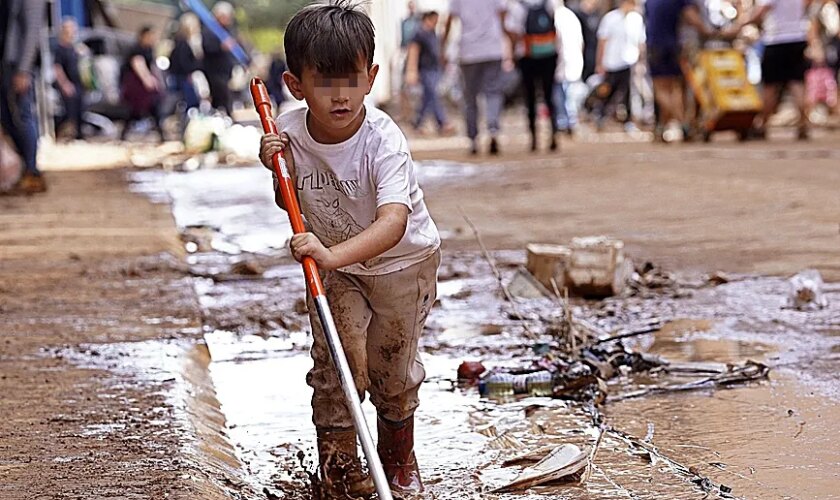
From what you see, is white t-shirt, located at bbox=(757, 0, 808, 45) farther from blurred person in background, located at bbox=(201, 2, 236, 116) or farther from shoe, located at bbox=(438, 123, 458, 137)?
blurred person in background, located at bbox=(201, 2, 236, 116)

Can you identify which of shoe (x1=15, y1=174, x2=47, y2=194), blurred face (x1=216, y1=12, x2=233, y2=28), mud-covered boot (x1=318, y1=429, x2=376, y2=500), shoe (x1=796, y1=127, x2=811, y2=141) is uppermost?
blurred face (x1=216, y1=12, x2=233, y2=28)

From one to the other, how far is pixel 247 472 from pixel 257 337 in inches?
66.1

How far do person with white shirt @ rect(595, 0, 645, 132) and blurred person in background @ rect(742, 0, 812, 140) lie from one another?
271cm

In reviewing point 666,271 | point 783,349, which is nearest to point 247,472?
point 783,349

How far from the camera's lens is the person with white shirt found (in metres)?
17.3

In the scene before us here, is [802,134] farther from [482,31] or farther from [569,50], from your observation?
[569,50]

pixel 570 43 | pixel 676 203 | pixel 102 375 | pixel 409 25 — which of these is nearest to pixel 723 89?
pixel 570 43

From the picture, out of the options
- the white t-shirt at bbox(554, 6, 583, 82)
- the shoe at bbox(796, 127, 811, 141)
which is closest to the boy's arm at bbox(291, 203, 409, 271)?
the shoe at bbox(796, 127, 811, 141)

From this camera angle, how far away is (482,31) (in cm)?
1351

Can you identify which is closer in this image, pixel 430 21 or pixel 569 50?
pixel 430 21

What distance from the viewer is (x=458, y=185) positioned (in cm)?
1111

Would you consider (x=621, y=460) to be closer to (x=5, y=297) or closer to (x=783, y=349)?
(x=783, y=349)

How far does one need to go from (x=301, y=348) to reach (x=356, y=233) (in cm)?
179

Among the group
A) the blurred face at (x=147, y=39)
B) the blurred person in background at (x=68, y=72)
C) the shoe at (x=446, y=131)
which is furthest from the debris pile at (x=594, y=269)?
the blurred face at (x=147, y=39)
